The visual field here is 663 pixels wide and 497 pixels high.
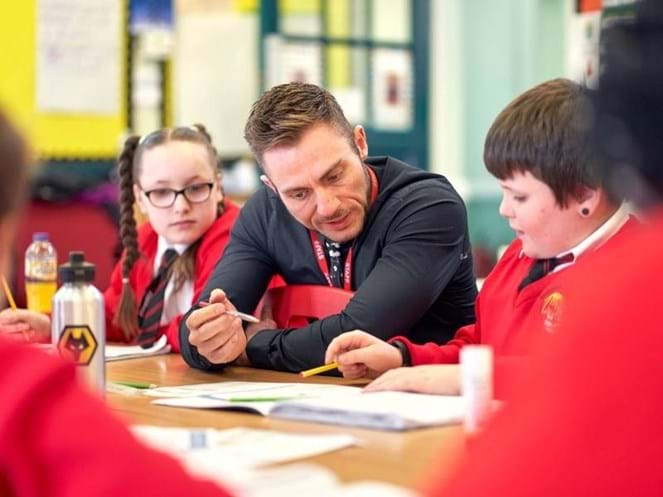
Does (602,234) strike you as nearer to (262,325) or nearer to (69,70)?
(262,325)

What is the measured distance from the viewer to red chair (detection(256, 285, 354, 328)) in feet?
7.85

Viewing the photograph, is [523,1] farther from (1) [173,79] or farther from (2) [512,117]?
(2) [512,117]

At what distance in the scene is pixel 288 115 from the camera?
2.28 meters

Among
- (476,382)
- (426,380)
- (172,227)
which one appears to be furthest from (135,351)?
(476,382)

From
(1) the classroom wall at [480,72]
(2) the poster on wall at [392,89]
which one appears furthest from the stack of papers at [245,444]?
(1) the classroom wall at [480,72]

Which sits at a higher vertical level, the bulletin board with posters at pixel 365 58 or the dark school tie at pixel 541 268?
the bulletin board with posters at pixel 365 58

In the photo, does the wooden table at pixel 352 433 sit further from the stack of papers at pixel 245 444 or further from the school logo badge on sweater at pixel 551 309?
the school logo badge on sweater at pixel 551 309

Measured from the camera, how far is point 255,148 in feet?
7.70

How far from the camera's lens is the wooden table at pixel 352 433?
1.32m

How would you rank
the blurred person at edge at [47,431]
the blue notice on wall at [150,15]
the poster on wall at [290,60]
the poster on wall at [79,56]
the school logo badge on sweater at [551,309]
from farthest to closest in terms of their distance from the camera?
the poster on wall at [290,60], the blue notice on wall at [150,15], the poster on wall at [79,56], the school logo badge on sweater at [551,309], the blurred person at edge at [47,431]

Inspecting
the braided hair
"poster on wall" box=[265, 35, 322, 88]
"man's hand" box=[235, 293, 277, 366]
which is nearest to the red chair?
"man's hand" box=[235, 293, 277, 366]

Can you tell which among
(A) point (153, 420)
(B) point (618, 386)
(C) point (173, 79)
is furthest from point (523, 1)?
(B) point (618, 386)

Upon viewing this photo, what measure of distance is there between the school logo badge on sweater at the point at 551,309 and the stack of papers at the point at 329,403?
0.88 ft

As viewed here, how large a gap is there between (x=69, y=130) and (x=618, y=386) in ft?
15.7
